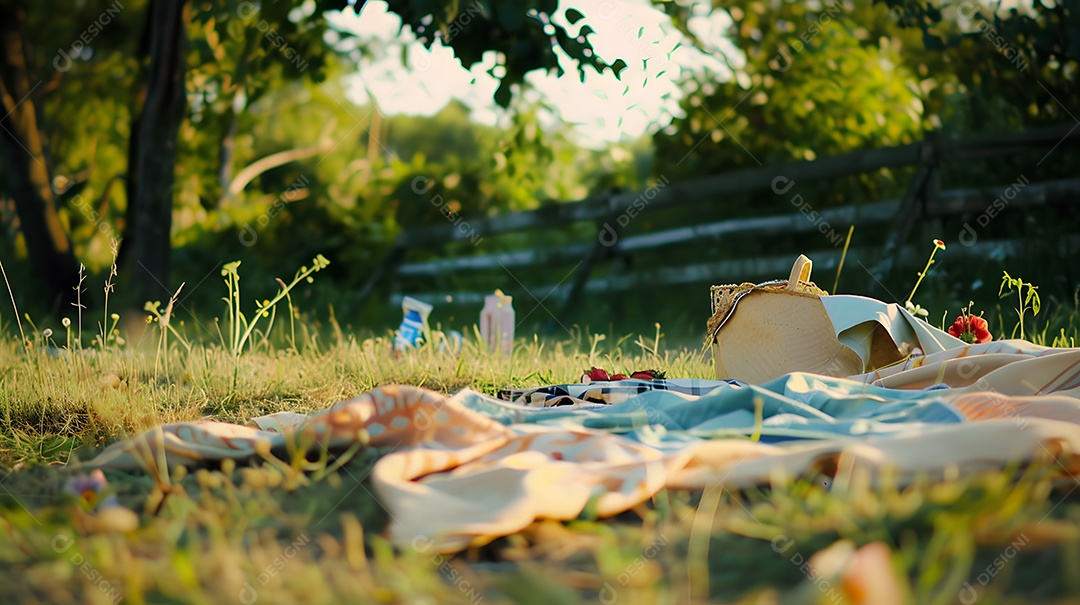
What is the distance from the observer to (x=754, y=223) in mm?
6672

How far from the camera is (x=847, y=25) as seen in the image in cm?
778

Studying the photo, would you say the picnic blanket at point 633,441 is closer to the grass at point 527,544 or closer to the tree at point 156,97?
the grass at point 527,544

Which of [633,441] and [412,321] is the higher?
[633,441]

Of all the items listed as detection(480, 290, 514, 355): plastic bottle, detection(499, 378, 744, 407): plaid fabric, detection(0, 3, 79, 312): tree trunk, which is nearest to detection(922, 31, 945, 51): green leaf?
detection(480, 290, 514, 355): plastic bottle

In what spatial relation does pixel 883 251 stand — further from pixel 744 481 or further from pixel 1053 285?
pixel 744 481

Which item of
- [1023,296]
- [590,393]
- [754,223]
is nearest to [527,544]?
[590,393]

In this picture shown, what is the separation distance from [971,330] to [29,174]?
566 cm

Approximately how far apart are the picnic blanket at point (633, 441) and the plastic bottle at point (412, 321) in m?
1.76

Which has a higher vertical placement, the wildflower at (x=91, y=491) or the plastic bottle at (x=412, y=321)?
the wildflower at (x=91, y=491)

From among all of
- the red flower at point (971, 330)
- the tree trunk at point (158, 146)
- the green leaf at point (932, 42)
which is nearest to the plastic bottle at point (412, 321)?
the tree trunk at point (158, 146)

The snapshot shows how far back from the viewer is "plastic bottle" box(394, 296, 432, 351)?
13.7 feet

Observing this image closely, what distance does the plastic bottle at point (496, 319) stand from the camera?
4.34 meters

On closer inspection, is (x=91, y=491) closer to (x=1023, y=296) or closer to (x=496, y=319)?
(x=496, y=319)


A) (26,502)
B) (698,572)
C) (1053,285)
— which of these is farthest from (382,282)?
(698,572)
